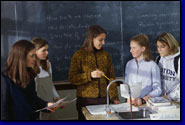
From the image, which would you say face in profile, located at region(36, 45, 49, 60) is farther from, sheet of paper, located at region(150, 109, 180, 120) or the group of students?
sheet of paper, located at region(150, 109, 180, 120)

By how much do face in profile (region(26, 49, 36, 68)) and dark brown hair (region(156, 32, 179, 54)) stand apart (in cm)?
117

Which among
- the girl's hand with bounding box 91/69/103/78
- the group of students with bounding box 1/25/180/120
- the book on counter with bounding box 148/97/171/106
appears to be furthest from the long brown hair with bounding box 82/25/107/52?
the book on counter with bounding box 148/97/171/106

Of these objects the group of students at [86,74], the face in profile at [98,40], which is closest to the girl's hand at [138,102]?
the group of students at [86,74]

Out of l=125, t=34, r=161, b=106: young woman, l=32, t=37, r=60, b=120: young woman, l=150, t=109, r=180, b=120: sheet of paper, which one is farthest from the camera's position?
l=125, t=34, r=161, b=106: young woman

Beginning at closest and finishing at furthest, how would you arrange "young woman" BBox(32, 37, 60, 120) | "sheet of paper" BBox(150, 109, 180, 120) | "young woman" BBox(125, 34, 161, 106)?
"sheet of paper" BBox(150, 109, 180, 120)
"young woman" BBox(32, 37, 60, 120)
"young woman" BBox(125, 34, 161, 106)

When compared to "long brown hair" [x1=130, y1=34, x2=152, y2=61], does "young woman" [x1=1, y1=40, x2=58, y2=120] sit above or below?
below

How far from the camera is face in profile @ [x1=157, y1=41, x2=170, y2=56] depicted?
2412mm

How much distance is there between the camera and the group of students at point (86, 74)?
224cm

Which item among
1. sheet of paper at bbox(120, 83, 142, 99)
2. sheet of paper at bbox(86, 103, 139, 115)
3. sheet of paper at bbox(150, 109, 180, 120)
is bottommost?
sheet of paper at bbox(150, 109, 180, 120)

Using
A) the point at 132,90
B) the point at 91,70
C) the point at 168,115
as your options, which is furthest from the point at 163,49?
the point at 91,70

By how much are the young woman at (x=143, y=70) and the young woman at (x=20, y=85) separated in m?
0.84

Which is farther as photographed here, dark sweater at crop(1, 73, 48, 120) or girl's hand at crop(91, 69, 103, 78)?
girl's hand at crop(91, 69, 103, 78)

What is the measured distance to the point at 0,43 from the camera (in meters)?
2.28

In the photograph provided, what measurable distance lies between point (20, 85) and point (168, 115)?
4.45 feet
